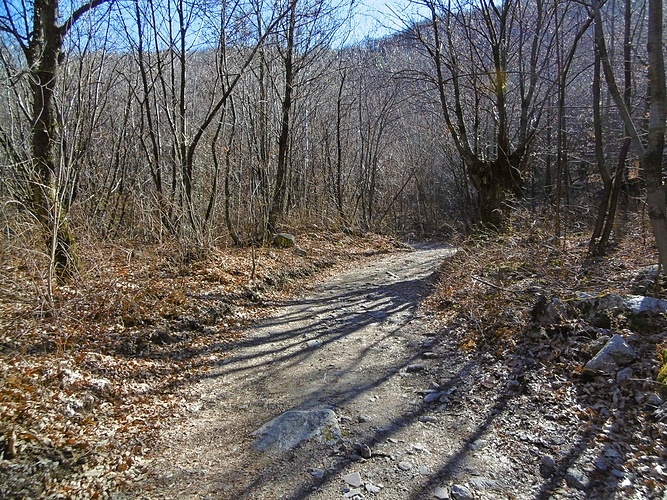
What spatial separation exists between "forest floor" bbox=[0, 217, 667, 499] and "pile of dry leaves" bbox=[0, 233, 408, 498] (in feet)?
0.06

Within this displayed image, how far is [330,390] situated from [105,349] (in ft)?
8.53

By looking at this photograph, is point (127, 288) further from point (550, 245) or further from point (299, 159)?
point (299, 159)

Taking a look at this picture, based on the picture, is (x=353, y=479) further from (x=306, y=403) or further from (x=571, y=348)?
(x=571, y=348)

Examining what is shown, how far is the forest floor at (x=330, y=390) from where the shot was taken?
8.86ft

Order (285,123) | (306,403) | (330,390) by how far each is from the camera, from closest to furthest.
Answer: (306,403)
(330,390)
(285,123)

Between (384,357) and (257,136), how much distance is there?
9.88m

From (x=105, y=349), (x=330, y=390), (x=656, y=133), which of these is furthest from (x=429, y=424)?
(x=656, y=133)

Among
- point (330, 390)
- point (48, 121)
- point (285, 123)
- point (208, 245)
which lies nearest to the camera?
point (330, 390)

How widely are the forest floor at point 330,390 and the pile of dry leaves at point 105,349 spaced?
2 cm

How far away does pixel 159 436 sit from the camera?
335cm

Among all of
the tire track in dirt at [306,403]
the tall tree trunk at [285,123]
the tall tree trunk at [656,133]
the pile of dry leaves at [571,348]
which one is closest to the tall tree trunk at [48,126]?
the tire track in dirt at [306,403]

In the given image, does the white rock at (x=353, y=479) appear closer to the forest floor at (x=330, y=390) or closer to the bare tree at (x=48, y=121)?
the forest floor at (x=330, y=390)

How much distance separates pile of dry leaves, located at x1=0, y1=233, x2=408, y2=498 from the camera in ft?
9.14

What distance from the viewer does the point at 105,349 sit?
4.45 m
